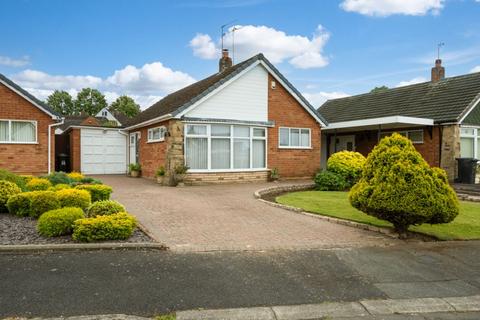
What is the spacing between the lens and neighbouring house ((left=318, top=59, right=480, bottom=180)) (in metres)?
18.8

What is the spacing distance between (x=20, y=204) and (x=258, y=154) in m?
11.8

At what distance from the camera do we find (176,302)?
421 cm

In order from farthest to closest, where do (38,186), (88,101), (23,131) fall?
(88,101)
(23,131)
(38,186)

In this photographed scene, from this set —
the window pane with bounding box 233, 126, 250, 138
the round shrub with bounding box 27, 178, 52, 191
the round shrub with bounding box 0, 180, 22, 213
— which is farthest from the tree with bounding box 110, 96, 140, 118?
the round shrub with bounding box 0, 180, 22, 213

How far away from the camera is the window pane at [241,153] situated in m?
17.7

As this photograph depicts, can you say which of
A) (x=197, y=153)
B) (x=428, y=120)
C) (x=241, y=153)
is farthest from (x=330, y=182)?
(x=428, y=120)

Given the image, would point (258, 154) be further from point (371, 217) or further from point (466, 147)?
point (466, 147)

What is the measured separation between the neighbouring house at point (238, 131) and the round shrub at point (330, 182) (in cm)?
329

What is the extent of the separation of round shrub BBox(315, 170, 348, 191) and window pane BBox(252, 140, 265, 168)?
3.39 metres

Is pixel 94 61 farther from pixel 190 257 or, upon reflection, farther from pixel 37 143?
pixel 190 257

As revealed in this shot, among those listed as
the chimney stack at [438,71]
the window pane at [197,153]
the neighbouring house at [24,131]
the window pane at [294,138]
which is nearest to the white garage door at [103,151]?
the neighbouring house at [24,131]

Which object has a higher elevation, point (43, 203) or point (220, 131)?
point (220, 131)

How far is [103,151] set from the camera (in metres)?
23.4

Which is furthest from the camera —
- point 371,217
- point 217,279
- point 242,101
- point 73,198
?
point 242,101
